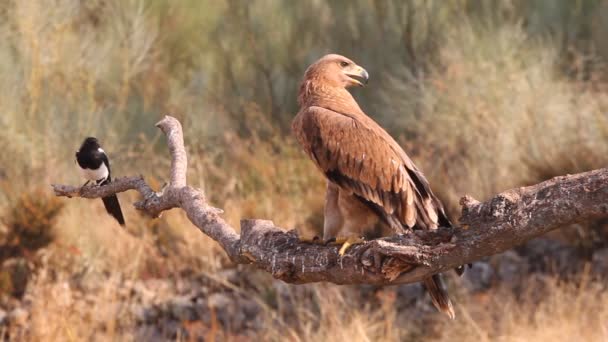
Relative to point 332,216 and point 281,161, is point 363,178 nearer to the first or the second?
point 332,216

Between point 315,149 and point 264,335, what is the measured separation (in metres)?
4.19

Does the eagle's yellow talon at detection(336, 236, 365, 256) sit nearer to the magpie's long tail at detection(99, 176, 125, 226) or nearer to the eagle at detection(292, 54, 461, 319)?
the eagle at detection(292, 54, 461, 319)

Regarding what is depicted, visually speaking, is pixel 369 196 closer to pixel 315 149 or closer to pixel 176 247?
pixel 315 149

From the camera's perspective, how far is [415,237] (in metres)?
2.91

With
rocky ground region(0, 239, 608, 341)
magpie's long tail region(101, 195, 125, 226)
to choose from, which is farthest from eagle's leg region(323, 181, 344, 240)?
rocky ground region(0, 239, 608, 341)

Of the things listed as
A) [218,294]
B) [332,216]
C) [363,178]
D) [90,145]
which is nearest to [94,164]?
[90,145]

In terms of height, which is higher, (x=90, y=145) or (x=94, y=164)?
(x=90, y=145)

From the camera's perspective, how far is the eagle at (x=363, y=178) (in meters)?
4.29

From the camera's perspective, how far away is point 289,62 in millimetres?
10758

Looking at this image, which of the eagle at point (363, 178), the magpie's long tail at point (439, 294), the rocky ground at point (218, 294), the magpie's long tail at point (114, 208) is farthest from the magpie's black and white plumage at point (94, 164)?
the rocky ground at point (218, 294)

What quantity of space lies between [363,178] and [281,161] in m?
5.23

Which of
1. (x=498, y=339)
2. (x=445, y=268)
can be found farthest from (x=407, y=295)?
(x=445, y=268)

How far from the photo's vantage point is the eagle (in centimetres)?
429

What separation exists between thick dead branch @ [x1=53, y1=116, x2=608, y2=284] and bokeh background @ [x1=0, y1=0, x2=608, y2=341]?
4.15m
